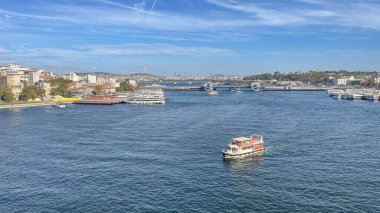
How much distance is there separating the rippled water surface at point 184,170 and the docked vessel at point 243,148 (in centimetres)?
53

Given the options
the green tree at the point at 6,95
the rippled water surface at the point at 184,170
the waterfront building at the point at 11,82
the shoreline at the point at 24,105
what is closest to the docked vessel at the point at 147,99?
the shoreline at the point at 24,105

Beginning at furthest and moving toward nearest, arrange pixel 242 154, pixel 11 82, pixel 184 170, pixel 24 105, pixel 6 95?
1. pixel 11 82
2. pixel 6 95
3. pixel 24 105
4. pixel 242 154
5. pixel 184 170

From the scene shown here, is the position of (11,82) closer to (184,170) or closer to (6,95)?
(6,95)

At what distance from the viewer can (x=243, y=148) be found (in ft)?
80.9

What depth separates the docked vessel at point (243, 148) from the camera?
2388cm

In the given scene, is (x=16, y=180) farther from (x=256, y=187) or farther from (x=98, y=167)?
(x=256, y=187)

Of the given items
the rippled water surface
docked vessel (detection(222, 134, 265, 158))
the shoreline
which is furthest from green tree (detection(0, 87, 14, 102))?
docked vessel (detection(222, 134, 265, 158))

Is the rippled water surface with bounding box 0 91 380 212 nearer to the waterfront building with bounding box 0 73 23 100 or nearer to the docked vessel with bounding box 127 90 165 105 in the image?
the docked vessel with bounding box 127 90 165 105

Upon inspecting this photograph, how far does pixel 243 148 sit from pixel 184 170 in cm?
504

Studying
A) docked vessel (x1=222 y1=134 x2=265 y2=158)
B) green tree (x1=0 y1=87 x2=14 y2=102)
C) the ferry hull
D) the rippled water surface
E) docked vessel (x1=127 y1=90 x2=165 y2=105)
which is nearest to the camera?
the rippled water surface

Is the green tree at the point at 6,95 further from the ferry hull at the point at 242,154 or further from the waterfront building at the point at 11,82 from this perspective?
the ferry hull at the point at 242,154

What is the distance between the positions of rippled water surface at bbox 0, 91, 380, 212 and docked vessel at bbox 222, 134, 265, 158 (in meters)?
0.53

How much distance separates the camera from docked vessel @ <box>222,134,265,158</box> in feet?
78.3

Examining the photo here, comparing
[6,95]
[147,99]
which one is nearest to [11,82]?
[6,95]
